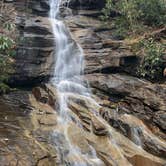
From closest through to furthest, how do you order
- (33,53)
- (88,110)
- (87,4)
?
1. (88,110)
2. (33,53)
3. (87,4)

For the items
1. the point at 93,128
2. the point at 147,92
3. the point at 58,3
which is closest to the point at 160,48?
the point at 147,92

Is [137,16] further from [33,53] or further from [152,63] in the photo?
[33,53]

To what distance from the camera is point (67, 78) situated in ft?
62.4

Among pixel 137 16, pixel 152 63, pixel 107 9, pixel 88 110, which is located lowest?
pixel 88 110

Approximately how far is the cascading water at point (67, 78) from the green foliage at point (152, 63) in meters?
3.13

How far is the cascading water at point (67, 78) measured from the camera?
13086mm

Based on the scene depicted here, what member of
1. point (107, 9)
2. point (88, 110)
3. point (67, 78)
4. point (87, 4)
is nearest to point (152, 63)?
point (67, 78)

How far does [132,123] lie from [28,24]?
948 cm

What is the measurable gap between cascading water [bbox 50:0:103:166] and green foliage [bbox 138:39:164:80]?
3.13 metres

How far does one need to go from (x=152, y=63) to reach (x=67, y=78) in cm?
429

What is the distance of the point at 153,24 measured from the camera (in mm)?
22469

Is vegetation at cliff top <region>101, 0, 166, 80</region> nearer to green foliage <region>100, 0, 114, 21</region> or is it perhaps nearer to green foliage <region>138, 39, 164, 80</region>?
green foliage <region>100, 0, 114, 21</region>

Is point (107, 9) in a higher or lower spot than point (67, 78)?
higher

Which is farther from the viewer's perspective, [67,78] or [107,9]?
[107,9]
